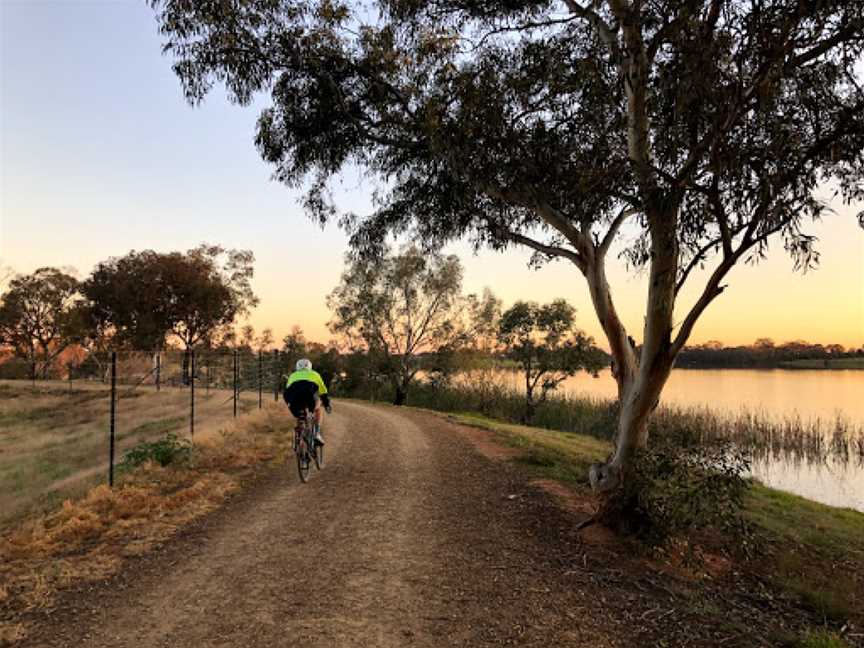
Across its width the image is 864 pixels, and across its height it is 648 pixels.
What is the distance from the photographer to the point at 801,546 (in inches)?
384

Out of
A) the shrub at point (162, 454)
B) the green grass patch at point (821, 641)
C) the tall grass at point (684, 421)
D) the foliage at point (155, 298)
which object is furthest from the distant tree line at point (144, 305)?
the green grass patch at point (821, 641)

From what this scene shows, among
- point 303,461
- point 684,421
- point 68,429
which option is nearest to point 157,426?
point 68,429

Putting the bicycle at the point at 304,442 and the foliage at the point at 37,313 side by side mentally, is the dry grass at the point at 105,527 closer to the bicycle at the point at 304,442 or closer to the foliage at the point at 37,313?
the bicycle at the point at 304,442

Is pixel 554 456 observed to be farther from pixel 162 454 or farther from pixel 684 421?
pixel 684 421

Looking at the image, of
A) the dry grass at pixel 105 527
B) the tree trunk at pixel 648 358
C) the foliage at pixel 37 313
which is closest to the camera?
the dry grass at pixel 105 527

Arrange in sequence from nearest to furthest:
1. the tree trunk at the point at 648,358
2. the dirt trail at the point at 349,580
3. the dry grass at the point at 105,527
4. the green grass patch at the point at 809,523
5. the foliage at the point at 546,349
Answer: the dirt trail at the point at 349,580 → the dry grass at the point at 105,527 → the tree trunk at the point at 648,358 → the green grass patch at the point at 809,523 → the foliage at the point at 546,349

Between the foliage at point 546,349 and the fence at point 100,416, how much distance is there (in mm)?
12598

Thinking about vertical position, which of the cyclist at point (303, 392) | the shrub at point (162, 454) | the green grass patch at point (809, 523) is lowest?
the green grass patch at point (809, 523)

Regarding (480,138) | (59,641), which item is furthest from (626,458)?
(59,641)

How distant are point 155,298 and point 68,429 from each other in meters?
16.3

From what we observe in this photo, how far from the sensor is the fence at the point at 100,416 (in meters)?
13.9

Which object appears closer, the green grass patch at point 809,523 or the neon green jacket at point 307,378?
the green grass patch at point 809,523

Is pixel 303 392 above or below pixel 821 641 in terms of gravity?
above

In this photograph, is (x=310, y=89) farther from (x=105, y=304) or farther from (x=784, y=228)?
(x=105, y=304)
